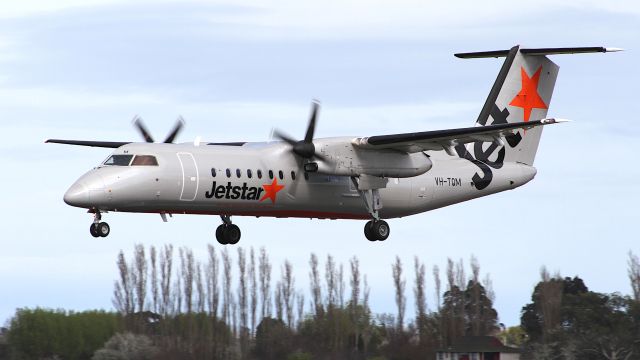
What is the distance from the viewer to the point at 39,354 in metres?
69.7

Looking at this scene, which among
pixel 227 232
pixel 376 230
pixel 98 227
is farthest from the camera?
pixel 376 230

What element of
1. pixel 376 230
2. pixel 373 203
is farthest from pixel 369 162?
pixel 376 230

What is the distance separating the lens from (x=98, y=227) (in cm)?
3006

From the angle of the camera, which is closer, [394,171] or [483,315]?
[394,171]

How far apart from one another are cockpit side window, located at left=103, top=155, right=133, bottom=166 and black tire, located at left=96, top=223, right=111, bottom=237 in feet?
5.11

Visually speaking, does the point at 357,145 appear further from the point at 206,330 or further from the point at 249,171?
the point at 206,330

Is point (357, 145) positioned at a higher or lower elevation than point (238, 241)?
higher

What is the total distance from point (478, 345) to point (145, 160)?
120 ft

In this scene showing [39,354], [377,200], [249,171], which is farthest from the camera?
[39,354]

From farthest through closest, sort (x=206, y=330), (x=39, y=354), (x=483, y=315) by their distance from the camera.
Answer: (x=39, y=354) → (x=483, y=315) → (x=206, y=330)

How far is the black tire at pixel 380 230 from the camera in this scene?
34750 millimetres

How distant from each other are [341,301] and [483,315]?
8.78 m

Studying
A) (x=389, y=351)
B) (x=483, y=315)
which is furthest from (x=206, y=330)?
(x=483, y=315)

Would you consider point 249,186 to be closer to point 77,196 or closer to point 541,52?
point 77,196
